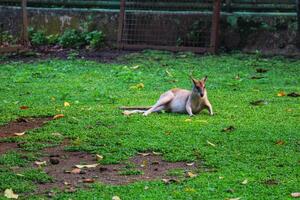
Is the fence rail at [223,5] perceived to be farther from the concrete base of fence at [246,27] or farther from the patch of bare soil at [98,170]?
the patch of bare soil at [98,170]

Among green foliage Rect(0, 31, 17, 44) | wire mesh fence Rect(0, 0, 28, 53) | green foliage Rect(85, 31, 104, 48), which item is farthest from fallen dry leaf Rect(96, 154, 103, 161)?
green foliage Rect(0, 31, 17, 44)

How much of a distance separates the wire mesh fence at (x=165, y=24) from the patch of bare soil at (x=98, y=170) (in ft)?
30.0

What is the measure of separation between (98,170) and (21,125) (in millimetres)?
2226

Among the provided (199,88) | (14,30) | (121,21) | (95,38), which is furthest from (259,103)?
(14,30)

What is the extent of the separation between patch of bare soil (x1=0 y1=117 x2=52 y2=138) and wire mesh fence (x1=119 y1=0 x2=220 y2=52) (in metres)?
7.49

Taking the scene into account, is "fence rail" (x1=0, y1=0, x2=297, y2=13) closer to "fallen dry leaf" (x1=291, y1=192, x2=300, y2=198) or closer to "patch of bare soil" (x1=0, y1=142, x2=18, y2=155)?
"patch of bare soil" (x1=0, y1=142, x2=18, y2=155)

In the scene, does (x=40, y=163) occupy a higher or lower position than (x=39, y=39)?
higher

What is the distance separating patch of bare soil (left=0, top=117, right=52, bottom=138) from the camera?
7950 millimetres

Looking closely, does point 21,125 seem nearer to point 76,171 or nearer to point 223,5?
point 76,171

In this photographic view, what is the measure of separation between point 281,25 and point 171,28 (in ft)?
7.88

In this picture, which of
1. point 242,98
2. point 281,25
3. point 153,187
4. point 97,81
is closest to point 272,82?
point 242,98

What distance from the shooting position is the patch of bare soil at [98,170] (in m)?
5.99

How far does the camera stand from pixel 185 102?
9.14 metres

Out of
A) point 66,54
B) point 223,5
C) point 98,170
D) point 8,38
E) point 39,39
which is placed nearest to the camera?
point 98,170
